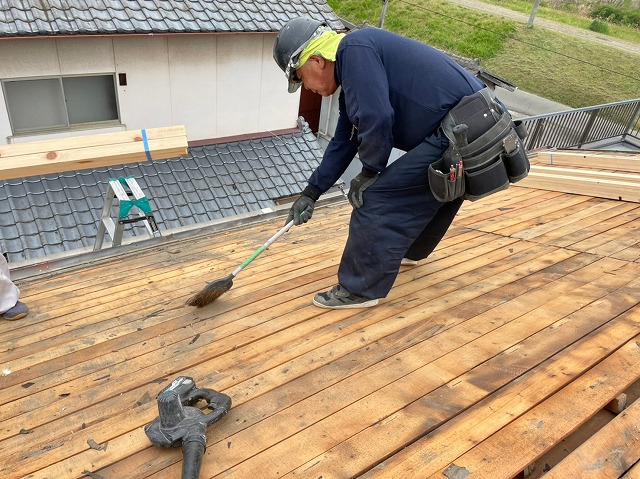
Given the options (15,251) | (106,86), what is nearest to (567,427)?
(15,251)

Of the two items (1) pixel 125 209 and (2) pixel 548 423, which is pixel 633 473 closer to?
(2) pixel 548 423

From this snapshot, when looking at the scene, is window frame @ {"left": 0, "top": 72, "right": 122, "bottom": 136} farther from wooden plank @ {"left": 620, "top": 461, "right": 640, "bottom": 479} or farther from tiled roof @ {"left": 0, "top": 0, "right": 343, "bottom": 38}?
wooden plank @ {"left": 620, "top": 461, "right": 640, "bottom": 479}

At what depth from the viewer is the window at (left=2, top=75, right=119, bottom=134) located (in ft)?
18.8

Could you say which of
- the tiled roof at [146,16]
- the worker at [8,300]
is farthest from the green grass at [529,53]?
the worker at [8,300]

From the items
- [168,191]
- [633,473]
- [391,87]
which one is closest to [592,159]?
[391,87]

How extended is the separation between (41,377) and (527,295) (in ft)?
8.30

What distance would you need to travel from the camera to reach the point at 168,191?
6.48m

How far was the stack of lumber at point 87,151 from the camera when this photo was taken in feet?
13.3

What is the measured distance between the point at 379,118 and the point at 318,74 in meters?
0.40

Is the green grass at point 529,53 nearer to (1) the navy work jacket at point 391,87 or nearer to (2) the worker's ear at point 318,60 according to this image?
(1) the navy work jacket at point 391,87

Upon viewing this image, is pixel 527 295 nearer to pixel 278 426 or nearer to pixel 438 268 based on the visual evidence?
pixel 438 268

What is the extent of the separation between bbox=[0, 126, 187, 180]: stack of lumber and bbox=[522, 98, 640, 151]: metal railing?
5846 mm

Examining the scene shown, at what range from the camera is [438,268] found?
124 inches

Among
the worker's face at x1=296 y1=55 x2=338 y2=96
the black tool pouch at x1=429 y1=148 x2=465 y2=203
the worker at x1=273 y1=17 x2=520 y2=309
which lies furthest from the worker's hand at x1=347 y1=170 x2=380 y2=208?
the worker's face at x1=296 y1=55 x2=338 y2=96
